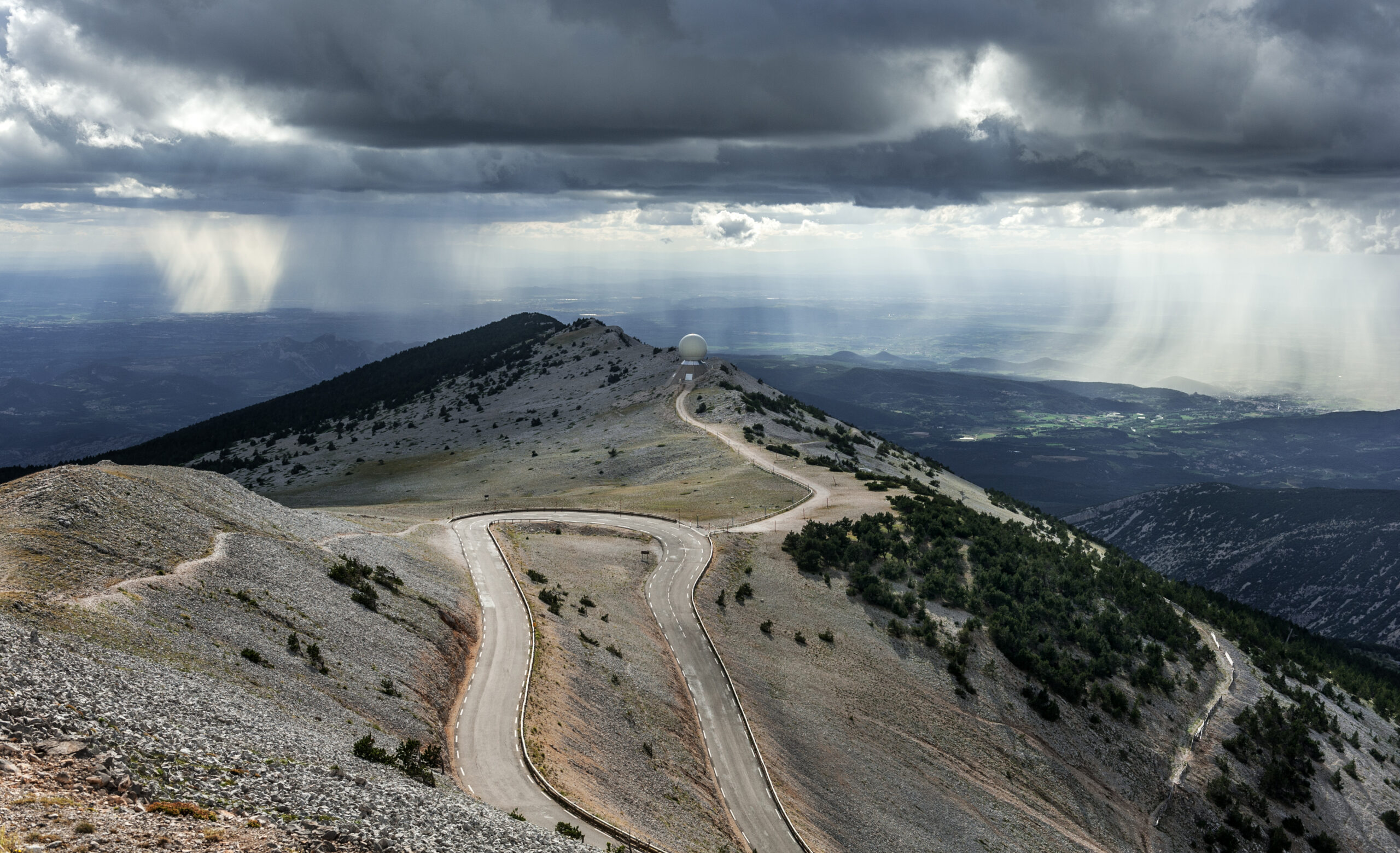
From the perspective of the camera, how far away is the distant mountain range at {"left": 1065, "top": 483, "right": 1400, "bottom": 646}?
15162 cm

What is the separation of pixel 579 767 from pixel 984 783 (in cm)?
2419

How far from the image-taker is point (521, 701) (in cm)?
3625

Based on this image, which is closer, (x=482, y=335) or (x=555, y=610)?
(x=555, y=610)

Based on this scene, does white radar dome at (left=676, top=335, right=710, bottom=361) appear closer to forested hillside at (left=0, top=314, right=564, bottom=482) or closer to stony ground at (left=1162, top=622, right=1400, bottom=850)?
forested hillside at (left=0, top=314, right=564, bottom=482)

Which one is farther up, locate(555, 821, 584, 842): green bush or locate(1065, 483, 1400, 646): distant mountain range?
locate(555, 821, 584, 842): green bush

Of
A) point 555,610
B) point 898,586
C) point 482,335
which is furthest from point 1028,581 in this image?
point 482,335

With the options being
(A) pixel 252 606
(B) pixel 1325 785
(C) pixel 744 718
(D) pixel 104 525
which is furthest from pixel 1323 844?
(D) pixel 104 525

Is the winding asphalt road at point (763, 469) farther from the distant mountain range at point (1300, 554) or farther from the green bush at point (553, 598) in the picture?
the distant mountain range at point (1300, 554)

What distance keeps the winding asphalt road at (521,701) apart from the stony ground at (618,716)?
0.78 meters

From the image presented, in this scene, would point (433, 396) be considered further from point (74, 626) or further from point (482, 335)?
point (74, 626)

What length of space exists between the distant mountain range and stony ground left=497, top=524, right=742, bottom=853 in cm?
14990

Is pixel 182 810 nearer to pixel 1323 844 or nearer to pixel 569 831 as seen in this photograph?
pixel 569 831

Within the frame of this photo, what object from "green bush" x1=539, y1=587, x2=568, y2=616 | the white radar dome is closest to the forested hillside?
the white radar dome

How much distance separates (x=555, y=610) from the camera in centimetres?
4856
